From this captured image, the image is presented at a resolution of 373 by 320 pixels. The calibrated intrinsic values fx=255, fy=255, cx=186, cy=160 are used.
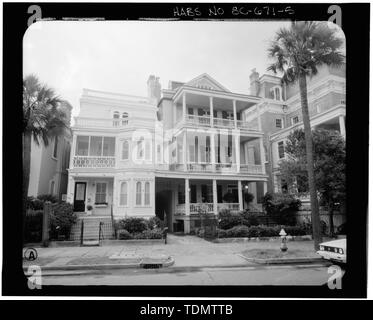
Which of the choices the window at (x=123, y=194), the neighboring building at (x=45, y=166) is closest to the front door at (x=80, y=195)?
the window at (x=123, y=194)

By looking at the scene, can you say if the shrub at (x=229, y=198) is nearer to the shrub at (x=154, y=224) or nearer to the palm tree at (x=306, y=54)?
the shrub at (x=154, y=224)

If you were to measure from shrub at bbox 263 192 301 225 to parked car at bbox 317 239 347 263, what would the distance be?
500cm

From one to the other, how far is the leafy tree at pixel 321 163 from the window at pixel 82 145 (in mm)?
9123

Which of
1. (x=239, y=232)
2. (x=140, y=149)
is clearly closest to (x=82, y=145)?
(x=140, y=149)

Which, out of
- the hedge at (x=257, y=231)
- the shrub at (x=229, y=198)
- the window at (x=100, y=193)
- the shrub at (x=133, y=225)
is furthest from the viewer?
the shrub at (x=229, y=198)

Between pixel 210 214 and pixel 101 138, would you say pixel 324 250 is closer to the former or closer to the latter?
pixel 210 214

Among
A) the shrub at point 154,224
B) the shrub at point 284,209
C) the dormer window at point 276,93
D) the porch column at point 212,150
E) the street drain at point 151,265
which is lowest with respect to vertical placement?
the street drain at point 151,265

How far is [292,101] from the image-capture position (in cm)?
875

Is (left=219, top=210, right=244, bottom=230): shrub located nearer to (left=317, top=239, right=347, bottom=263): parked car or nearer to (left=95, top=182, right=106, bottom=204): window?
(left=95, top=182, right=106, bottom=204): window

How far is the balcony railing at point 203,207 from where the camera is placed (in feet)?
45.6

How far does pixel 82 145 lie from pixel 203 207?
23.4ft
